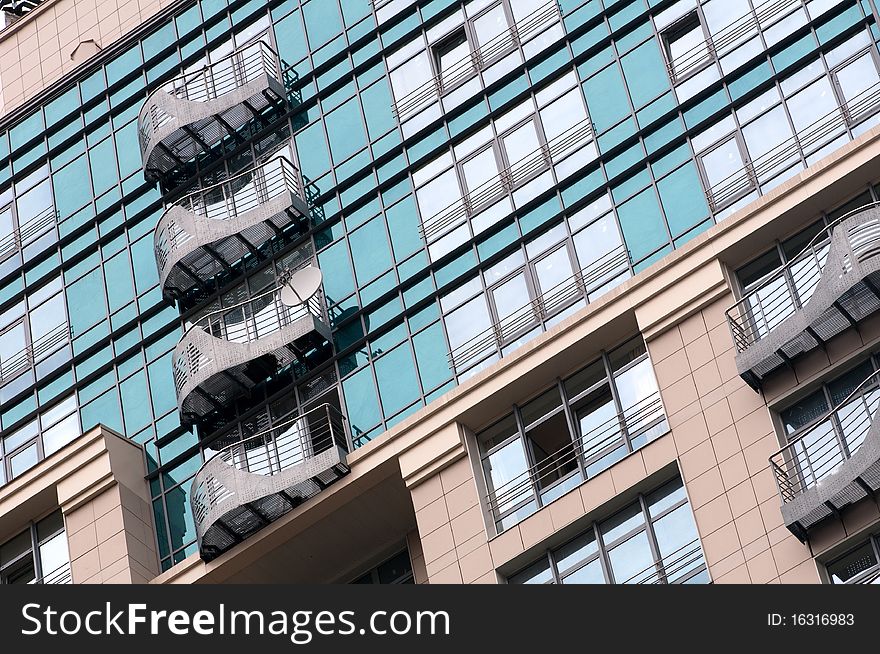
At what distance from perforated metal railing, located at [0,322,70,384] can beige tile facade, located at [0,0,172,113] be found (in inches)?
350

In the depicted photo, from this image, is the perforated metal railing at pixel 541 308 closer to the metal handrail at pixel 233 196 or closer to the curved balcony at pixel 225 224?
the curved balcony at pixel 225 224

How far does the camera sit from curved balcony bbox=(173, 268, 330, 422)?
5078 cm

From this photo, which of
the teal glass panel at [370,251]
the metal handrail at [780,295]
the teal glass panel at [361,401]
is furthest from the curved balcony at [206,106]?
the metal handrail at [780,295]

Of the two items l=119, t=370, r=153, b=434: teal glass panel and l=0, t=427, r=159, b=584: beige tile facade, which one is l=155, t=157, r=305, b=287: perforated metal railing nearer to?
l=119, t=370, r=153, b=434: teal glass panel

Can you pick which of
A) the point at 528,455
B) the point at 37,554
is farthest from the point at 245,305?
the point at 528,455

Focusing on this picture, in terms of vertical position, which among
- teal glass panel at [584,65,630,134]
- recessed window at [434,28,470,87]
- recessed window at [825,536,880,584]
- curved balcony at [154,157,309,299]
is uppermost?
recessed window at [434,28,470,87]

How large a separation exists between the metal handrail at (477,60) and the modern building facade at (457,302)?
9 centimetres

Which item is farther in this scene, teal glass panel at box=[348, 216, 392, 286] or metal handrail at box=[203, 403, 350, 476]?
teal glass panel at box=[348, 216, 392, 286]

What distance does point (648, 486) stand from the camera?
44.4m

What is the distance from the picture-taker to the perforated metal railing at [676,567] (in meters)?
42.7

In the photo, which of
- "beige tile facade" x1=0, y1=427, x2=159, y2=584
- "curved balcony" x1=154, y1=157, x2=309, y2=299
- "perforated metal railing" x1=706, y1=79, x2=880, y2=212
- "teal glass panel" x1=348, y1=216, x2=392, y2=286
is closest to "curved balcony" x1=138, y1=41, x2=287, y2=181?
"curved balcony" x1=154, y1=157, x2=309, y2=299

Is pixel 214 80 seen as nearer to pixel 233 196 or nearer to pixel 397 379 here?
pixel 233 196

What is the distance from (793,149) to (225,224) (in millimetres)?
14541

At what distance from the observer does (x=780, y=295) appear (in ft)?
147
